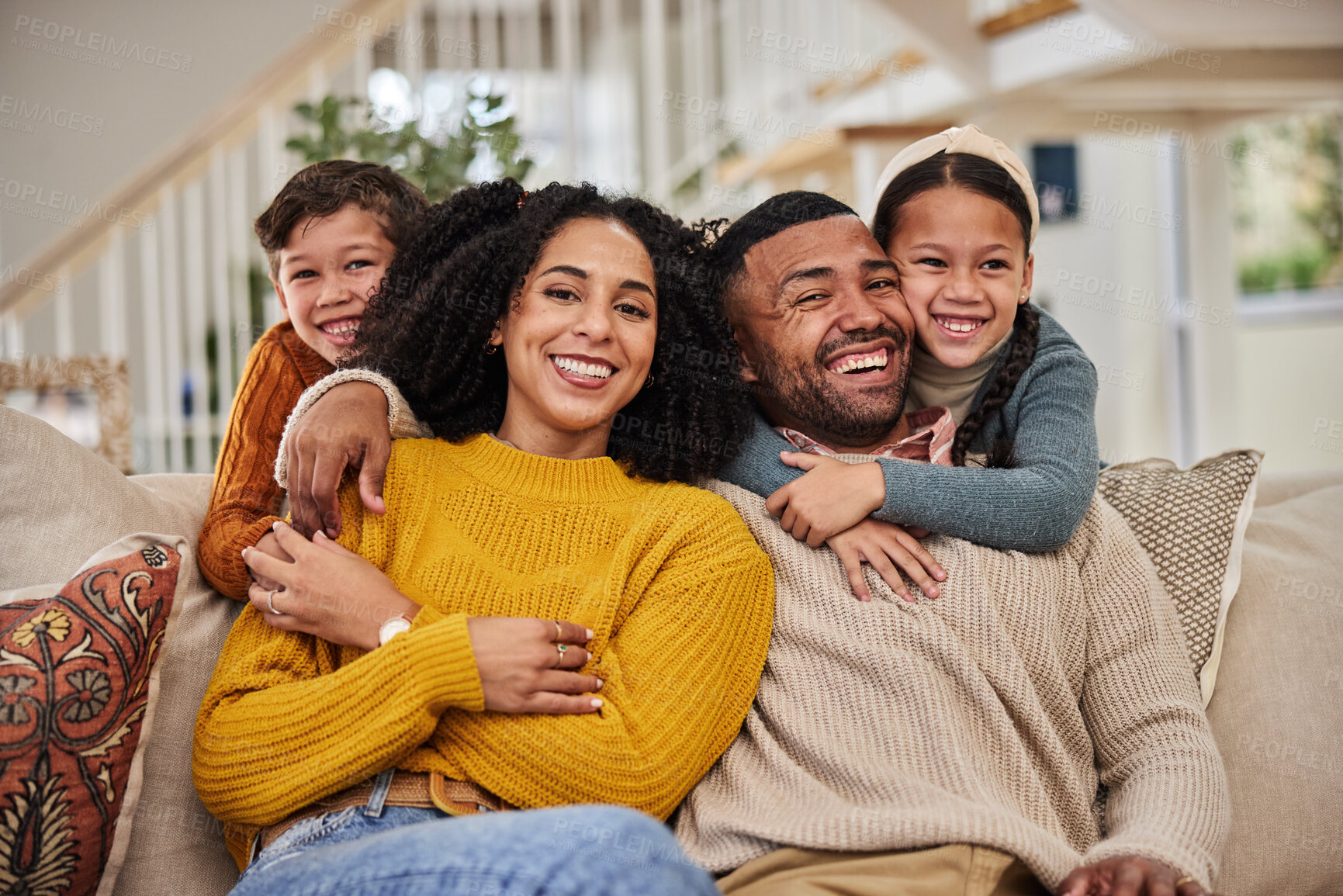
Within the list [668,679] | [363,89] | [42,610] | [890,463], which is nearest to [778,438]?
[890,463]

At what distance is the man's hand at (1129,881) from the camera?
1.07 m

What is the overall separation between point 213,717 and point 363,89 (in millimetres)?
2839

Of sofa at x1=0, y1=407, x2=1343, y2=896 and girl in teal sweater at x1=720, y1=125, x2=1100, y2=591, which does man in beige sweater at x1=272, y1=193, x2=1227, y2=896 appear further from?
sofa at x1=0, y1=407, x2=1343, y2=896

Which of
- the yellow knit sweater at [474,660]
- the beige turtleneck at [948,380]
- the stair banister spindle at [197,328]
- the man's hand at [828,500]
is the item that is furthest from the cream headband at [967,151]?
the stair banister spindle at [197,328]

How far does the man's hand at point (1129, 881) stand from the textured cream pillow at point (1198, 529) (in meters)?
0.42

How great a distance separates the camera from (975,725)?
1255 millimetres

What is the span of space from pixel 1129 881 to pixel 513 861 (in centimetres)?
66

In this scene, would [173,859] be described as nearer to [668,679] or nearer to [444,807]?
[444,807]

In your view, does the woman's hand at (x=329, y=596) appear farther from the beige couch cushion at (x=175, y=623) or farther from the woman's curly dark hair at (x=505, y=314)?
the woman's curly dark hair at (x=505, y=314)

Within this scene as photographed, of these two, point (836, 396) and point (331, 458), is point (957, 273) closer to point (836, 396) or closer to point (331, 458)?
point (836, 396)

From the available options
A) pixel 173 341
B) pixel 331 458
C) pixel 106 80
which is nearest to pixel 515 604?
pixel 331 458

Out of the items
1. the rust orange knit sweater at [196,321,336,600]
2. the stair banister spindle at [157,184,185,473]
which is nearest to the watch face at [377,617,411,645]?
the rust orange knit sweater at [196,321,336,600]

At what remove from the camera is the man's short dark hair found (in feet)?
5.14

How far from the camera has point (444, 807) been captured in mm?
1112
